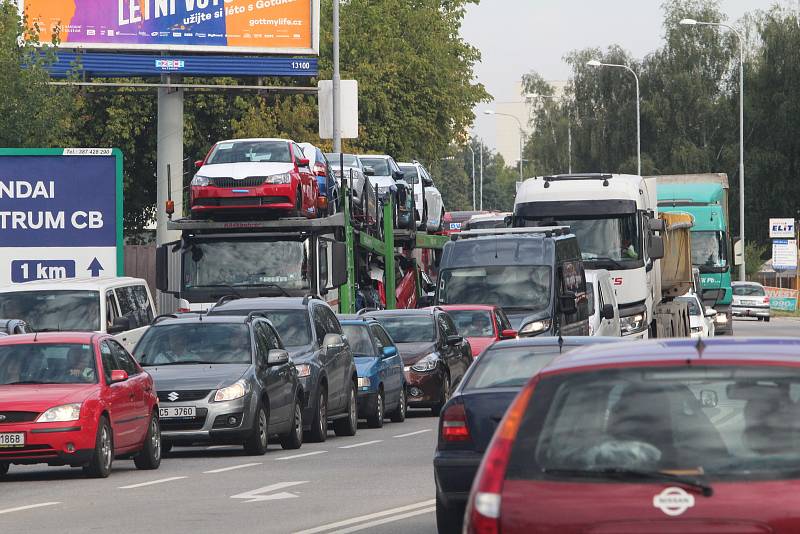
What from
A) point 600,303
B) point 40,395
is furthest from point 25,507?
point 600,303

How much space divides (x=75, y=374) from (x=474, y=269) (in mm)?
14132

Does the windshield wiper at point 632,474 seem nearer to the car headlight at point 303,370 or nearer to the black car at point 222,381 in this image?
the black car at point 222,381

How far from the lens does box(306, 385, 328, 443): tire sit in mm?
21719

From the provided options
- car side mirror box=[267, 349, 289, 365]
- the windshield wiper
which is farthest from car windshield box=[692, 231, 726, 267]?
the windshield wiper

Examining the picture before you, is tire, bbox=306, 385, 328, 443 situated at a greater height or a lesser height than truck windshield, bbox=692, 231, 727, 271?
lesser

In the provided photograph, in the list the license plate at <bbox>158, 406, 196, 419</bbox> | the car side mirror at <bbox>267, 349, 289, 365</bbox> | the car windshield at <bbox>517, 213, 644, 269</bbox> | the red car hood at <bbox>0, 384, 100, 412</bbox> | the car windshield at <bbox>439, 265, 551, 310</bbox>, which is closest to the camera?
the red car hood at <bbox>0, 384, 100, 412</bbox>

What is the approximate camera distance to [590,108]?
336ft

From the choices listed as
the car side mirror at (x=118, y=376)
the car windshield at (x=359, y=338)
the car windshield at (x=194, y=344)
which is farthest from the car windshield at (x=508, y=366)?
the car windshield at (x=359, y=338)

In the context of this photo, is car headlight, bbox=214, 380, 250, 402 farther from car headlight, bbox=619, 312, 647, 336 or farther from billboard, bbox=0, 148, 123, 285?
car headlight, bbox=619, 312, 647, 336

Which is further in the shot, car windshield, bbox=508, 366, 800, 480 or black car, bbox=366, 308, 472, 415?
black car, bbox=366, 308, 472, 415

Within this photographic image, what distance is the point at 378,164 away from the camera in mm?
37688

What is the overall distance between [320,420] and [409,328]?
660cm

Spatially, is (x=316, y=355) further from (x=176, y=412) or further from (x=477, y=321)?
(x=477, y=321)

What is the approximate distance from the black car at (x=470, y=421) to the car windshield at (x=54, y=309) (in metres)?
11.9
